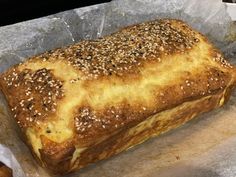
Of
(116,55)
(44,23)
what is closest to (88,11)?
(44,23)

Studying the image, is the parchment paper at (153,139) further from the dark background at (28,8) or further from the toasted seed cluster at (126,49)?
the dark background at (28,8)

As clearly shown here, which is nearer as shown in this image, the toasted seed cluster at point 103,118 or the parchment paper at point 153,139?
the toasted seed cluster at point 103,118

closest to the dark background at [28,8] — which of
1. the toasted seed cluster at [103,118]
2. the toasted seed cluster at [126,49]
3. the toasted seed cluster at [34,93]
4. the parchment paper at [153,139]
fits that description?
the parchment paper at [153,139]

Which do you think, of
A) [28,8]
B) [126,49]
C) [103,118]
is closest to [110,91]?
[103,118]

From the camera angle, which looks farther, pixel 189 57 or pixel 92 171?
pixel 189 57

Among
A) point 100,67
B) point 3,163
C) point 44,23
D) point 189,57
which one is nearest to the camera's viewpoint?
point 3,163

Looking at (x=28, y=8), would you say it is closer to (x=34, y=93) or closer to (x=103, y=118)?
(x=34, y=93)

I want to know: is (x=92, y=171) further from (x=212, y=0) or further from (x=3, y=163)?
(x=212, y=0)
